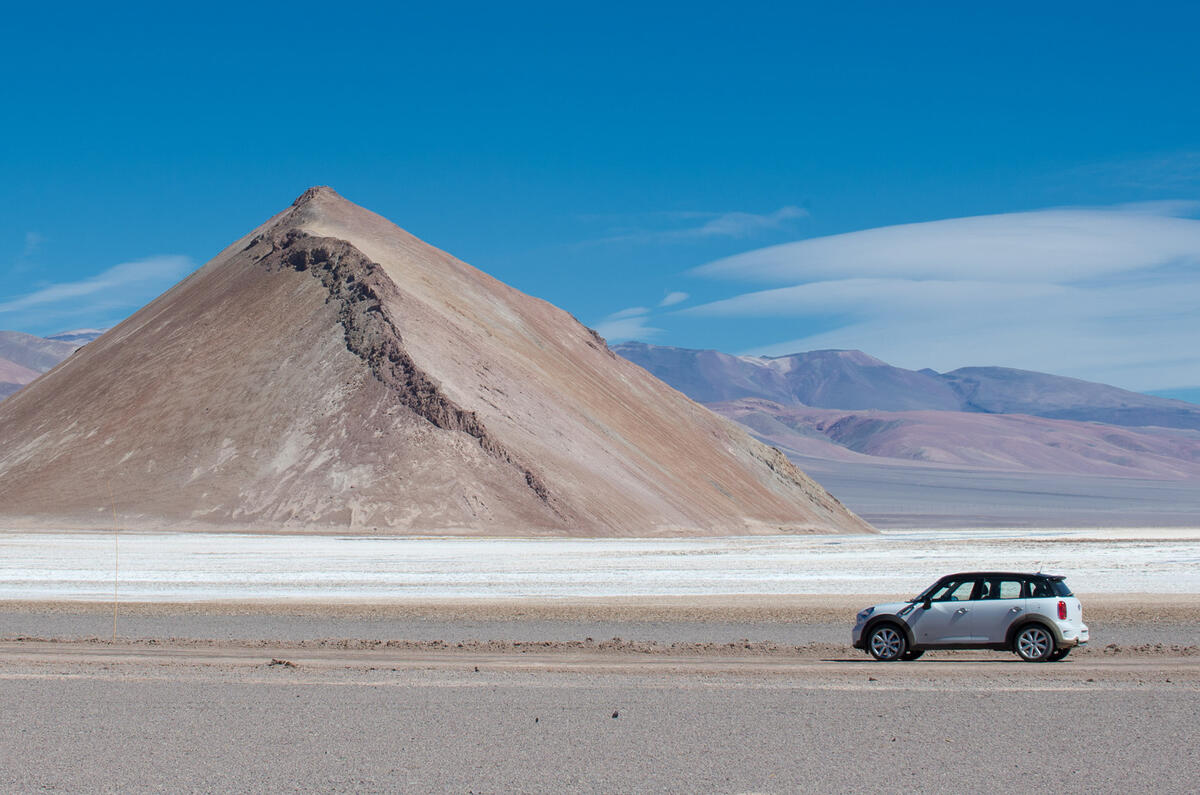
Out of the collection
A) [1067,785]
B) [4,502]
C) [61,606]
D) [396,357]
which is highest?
[396,357]

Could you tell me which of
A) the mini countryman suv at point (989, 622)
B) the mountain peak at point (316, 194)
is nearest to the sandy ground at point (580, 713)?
the mini countryman suv at point (989, 622)

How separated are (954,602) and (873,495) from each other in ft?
584

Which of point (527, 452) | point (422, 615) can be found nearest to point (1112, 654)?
point (422, 615)

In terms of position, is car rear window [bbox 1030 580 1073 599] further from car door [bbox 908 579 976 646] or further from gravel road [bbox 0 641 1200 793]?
gravel road [bbox 0 641 1200 793]

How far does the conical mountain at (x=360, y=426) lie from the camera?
61.8m

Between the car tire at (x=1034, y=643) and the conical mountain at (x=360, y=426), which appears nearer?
the car tire at (x=1034, y=643)

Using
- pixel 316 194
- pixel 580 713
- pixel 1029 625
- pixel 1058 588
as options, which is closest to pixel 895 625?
pixel 1029 625

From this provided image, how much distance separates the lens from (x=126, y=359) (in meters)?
82.1

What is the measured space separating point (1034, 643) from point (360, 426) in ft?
181

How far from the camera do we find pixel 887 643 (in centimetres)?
1509

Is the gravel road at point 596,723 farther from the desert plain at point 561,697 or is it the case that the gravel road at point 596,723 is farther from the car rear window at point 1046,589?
the car rear window at point 1046,589

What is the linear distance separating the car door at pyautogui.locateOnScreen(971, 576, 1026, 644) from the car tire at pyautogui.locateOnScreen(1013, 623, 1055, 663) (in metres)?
0.18

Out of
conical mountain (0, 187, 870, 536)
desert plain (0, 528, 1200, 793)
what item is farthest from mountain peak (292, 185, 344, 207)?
desert plain (0, 528, 1200, 793)

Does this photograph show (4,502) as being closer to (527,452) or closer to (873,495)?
(527,452)
